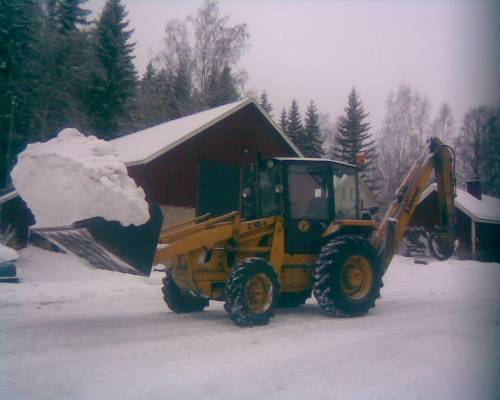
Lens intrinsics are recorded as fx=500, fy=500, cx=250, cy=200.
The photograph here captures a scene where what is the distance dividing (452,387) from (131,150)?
17282 mm

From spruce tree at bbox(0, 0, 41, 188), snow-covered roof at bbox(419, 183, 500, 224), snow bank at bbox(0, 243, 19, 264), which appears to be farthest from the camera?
snow-covered roof at bbox(419, 183, 500, 224)

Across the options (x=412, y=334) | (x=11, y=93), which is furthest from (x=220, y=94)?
(x=412, y=334)

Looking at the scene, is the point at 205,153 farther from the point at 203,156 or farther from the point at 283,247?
the point at 283,247

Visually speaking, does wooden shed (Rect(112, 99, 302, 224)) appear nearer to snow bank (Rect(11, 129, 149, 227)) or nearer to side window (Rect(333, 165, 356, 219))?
side window (Rect(333, 165, 356, 219))

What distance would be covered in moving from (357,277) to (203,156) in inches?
486

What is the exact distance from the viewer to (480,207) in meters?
24.1

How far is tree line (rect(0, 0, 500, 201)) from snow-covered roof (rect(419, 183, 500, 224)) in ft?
3.40

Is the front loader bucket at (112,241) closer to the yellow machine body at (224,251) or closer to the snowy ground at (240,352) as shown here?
the yellow machine body at (224,251)

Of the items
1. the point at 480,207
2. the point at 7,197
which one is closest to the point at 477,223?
the point at 480,207

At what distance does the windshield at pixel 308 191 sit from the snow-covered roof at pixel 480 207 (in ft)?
52.4

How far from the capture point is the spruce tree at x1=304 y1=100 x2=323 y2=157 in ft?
136

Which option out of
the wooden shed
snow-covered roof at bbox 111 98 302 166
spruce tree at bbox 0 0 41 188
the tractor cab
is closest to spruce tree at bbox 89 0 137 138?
spruce tree at bbox 0 0 41 188

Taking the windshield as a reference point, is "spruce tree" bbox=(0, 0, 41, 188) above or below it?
above

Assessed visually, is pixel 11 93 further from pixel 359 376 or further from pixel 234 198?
pixel 359 376
